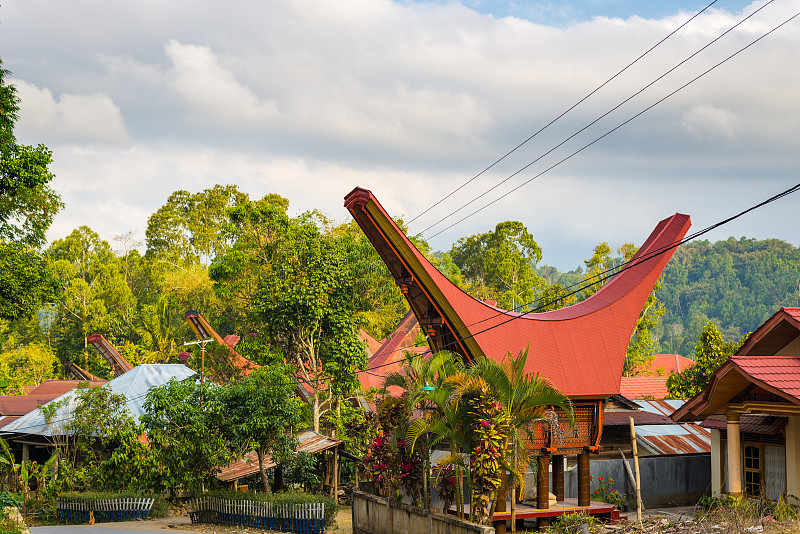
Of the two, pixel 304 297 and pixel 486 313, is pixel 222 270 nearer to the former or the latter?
pixel 304 297

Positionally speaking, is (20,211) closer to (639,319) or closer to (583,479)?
(583,479)

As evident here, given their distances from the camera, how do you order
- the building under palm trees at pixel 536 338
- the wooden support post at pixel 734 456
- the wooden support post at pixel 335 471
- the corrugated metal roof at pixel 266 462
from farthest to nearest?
the wooden support post at pixel 335 471 < the corrugated metal roof at pixel 266 462 < the building under palm trees at pixel 536 338 < the wooden support post at pixel 734 456

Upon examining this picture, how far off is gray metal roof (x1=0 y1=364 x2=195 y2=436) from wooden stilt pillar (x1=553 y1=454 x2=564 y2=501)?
13401 millimetres

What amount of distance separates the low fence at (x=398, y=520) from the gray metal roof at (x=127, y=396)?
30.6 feet

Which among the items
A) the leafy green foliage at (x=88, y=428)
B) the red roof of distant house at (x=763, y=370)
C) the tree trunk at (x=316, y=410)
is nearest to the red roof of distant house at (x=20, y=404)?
the leafy green foliage at (x=88, y=428)

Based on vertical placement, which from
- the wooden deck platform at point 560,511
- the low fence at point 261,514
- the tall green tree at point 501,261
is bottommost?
the low fence at point 261,514

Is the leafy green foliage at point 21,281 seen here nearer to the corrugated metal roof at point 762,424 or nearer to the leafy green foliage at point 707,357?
the corrugated metal roof at point 762,424

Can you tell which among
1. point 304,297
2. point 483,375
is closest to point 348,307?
point 304,297

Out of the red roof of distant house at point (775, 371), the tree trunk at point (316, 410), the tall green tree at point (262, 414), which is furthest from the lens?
the tree trunk at point (316, 410)

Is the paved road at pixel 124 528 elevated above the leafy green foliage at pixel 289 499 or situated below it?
below

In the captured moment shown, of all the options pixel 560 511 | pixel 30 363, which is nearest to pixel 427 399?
pixel 560 511

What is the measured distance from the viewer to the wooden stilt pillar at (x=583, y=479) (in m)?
20.5

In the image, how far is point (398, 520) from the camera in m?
18.7

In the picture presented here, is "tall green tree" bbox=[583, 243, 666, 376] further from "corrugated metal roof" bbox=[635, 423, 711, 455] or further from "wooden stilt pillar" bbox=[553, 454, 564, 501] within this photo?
"wooden stilt pillar" bbox=[553, 454, 564, 501]
